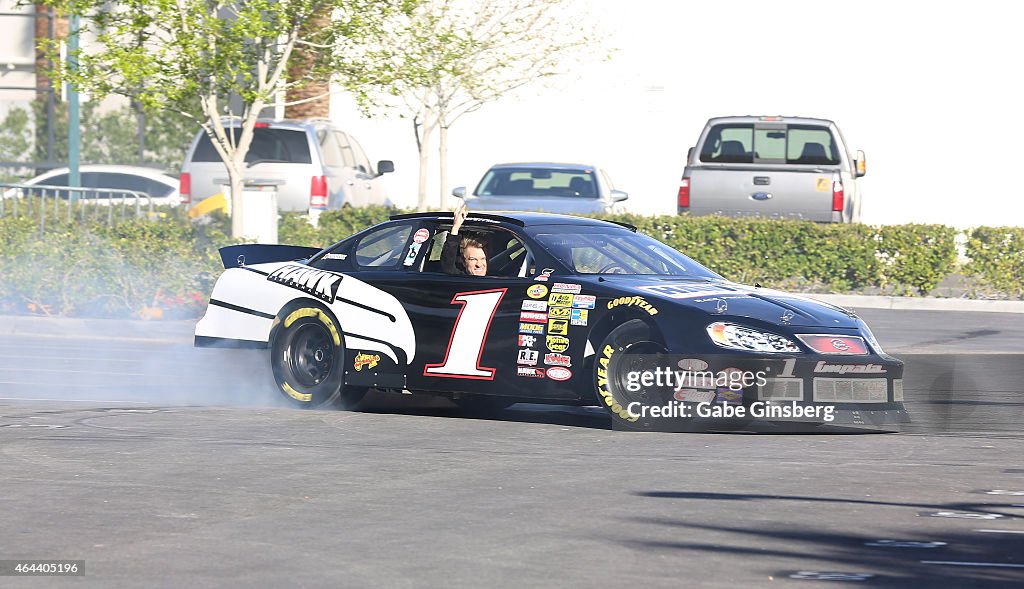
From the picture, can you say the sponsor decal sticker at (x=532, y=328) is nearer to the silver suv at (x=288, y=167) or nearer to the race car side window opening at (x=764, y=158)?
the race car side window opening at (x=764, y=158)

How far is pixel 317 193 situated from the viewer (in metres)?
23.3

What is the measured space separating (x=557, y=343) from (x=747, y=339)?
1.23m

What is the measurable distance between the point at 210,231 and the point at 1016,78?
58.2 ft

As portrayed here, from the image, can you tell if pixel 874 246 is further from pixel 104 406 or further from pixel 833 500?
pixel 833 500

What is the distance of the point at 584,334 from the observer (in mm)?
10273

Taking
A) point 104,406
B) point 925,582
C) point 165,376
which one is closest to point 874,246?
point 165,376

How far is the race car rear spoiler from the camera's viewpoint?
1236cm

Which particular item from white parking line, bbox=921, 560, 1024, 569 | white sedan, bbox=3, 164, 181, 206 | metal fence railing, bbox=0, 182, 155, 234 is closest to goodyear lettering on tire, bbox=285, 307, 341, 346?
white parking line, bbox=921, 560, 1024, 569

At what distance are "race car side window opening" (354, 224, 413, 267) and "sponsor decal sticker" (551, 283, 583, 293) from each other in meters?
1.39

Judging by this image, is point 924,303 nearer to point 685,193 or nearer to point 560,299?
point 685,193

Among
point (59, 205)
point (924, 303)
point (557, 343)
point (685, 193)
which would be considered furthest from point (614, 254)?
point (685, 193)

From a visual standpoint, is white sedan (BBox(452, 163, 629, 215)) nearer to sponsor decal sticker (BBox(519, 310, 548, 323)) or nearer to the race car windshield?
the race car windshield

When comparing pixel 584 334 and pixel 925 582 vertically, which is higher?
pixel 584 334

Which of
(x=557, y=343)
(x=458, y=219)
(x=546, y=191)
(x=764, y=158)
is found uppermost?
(x=764, y=158)
